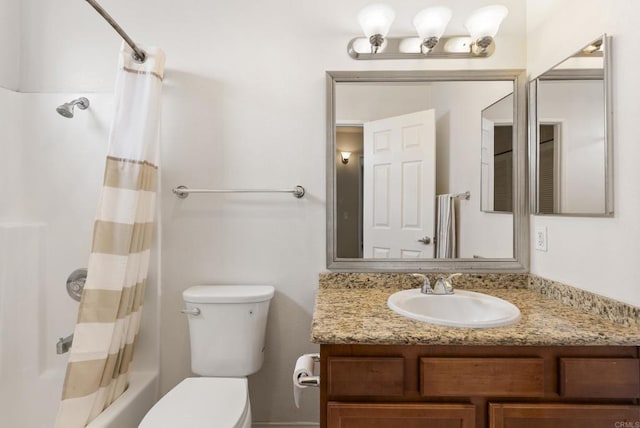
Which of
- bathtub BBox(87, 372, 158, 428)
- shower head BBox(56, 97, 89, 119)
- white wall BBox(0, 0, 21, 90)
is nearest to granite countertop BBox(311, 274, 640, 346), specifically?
bathtub BBox(87, 372, 158, 428)

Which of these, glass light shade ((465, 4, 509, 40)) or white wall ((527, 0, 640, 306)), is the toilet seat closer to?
white wall ((527, 0, 640, 306))

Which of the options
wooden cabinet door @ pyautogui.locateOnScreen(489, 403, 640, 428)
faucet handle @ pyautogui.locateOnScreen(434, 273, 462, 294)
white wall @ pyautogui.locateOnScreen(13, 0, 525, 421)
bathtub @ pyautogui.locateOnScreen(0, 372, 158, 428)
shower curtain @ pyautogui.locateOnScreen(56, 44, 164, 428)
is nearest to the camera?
wooden cabinet door @ pyautogui.locateOnScreen(489, 403, 640, 428)

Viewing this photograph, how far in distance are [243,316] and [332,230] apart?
58cm

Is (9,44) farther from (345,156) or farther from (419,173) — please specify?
(419,173)

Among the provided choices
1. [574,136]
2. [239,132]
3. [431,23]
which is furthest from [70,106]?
[574,136]

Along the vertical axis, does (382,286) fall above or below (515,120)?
below

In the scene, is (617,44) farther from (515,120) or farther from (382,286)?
(382,286)

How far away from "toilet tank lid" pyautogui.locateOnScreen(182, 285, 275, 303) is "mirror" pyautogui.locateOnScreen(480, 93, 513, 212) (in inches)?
44.9

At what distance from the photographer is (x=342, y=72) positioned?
171 centimetres

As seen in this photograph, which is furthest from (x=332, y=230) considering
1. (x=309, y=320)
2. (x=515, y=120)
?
(x=515, y=120)

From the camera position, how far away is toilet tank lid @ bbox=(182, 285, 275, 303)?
1559 mm

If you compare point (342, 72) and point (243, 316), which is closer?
point (243, 316)

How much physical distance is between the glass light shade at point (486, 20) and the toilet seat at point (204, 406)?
75.4 inches

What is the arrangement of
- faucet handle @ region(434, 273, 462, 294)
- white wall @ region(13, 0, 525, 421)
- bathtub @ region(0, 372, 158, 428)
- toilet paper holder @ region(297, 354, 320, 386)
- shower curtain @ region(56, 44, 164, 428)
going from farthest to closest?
white wall @ region(13, 0, 525, 421) → bathtub @ region(0, 372, 158, 428) → faucet handle @ region(434, 273, 462, 294) → shower curtain @ region(56, 44, 164, 428) → toilet paper holder @ region(297, 354, 320, 386)
